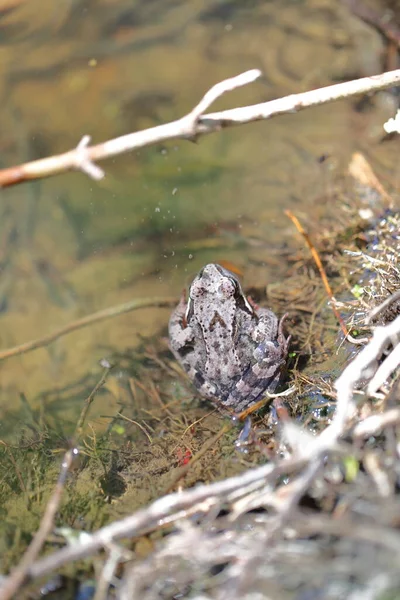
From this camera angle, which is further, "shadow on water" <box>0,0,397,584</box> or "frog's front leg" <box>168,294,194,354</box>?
"shadow on water" <box>0,0,397,584</box>

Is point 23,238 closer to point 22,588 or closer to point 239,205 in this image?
point 239,205

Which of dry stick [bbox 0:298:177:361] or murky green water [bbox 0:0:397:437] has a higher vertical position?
murky green water [bbox 0:0:397:437]

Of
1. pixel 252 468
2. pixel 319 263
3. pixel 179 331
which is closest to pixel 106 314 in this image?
pixel 179 331

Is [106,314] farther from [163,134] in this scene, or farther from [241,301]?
[163,134]

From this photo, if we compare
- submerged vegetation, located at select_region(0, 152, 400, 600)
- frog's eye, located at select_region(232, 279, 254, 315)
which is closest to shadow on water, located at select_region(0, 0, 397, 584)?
submerged vegetation, located at select_region(0, 152, 400, 600)

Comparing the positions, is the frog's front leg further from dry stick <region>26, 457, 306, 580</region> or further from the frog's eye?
dry stick <region>26, 457, 306, 580</region>

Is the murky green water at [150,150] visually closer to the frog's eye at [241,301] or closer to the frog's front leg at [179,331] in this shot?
the frog's front leg at [179,331]

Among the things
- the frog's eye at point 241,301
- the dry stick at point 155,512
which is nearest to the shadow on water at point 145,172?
the frog's eye at point 241,301
